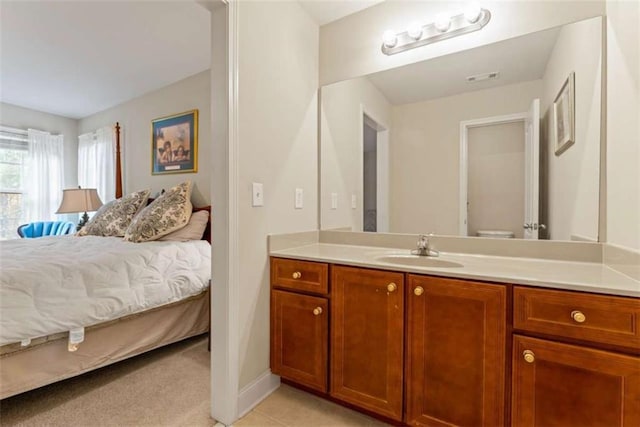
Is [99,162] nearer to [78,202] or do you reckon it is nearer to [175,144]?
[78,202]

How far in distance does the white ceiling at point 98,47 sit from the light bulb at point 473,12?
→ 5.20 feet

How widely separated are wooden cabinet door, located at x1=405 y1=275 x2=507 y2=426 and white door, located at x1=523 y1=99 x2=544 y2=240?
650 millimetres

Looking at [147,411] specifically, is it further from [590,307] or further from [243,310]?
[590,307]

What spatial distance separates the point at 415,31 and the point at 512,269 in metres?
1.43

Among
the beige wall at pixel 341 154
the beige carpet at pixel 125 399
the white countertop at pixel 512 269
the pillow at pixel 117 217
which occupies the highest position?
the beige wall at pixel 341 154

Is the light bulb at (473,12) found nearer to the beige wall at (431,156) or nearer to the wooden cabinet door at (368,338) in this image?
the beige wall at (431,156)

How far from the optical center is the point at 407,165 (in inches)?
75.0

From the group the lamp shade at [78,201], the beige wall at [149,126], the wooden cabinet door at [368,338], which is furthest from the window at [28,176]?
the wooden cabinet door at [368,338]

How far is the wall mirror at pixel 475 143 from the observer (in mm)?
1363

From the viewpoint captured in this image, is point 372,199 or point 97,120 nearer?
point 372,199

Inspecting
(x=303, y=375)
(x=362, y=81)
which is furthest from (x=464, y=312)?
(x=362, y=81)

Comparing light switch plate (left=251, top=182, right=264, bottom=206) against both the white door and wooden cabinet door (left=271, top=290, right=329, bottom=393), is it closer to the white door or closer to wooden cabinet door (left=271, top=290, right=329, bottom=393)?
wooden cabinet door (left=271, top=290, right=329, bottom=393)

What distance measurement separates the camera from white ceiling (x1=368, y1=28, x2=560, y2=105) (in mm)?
1475

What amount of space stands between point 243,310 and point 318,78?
1663 millimetres
